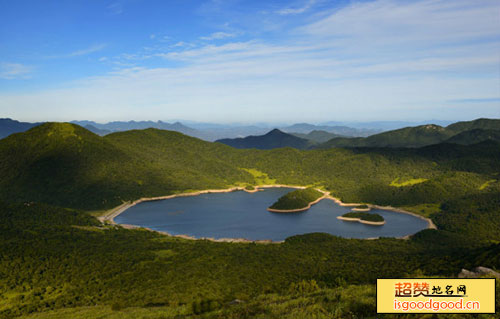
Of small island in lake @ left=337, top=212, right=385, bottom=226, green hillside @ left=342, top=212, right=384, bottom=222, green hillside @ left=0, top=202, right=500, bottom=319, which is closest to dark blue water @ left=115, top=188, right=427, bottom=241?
small island in lake @ left=337, top=212, right=385, bottom=226

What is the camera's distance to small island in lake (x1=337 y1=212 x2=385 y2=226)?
167875 millimetres

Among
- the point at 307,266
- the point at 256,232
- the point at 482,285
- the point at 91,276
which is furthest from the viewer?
the point at 256,232

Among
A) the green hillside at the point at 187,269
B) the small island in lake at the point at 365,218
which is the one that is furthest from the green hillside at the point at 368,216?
the green hillside at the point at 187,269

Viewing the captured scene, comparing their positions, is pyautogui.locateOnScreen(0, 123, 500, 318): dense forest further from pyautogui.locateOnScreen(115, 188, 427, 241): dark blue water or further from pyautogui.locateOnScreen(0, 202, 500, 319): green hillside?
pyautogui.locateOnScreen(115, 188, 427, 241): dark blue water

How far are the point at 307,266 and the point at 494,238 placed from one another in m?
94.8

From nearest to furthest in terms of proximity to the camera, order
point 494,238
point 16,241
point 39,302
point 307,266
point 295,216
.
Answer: point 39,302
point 307,266
point 16,241
point 494,238
point 295,216

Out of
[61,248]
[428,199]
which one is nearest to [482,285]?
[61,248]

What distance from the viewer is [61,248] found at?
96562 millimetres

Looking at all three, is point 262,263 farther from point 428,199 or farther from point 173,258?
point 428,199

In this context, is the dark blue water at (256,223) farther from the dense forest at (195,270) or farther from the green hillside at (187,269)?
the green hillside at (187,269)

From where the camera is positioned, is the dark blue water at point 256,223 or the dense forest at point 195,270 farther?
the dark blue water at point 256,223

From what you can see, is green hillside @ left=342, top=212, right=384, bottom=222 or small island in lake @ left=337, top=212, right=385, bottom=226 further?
green hillside @ left=342, top=212, right=384, bottom=222

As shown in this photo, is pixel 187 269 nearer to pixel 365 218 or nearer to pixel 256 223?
pixel 256 223

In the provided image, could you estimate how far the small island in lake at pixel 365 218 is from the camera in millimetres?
167875
